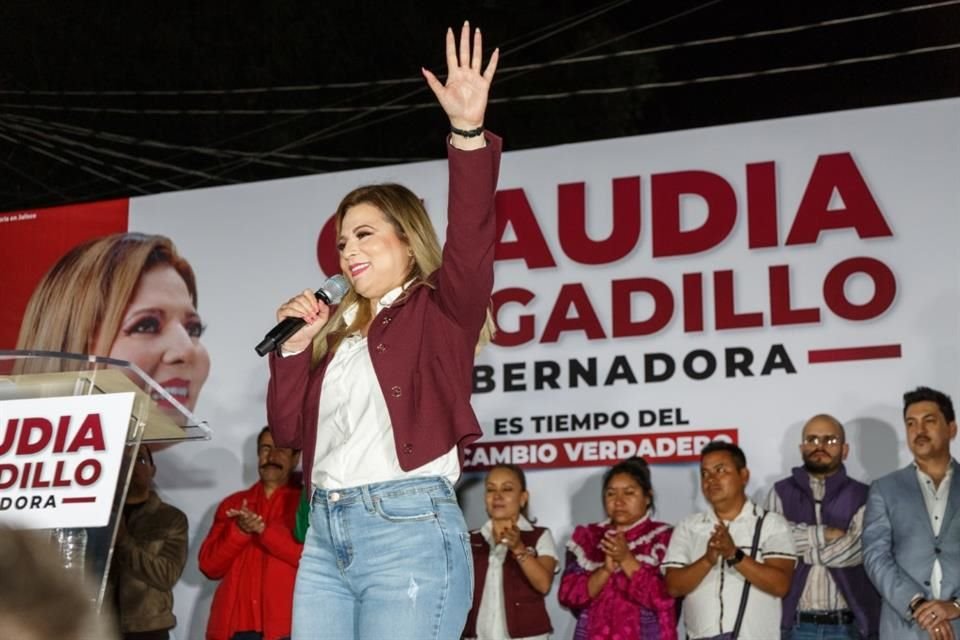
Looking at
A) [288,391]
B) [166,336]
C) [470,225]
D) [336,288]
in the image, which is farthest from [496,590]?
[470,225]

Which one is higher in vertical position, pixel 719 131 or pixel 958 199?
pixel 719 131

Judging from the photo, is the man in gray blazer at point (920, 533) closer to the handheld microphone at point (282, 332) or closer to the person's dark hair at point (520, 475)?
the person's dark hair at point (520, 475)

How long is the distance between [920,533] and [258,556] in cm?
284

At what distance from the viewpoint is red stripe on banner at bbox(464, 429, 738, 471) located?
20.5 feet

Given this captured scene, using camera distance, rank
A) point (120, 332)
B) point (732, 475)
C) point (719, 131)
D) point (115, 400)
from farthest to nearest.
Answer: point (120, 332), point (719, 131), point (732, 475), point (115, 400)

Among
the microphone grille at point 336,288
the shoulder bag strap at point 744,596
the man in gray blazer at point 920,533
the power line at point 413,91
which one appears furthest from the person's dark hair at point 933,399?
the microphone grille at point 336,288

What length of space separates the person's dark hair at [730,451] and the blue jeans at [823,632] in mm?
685

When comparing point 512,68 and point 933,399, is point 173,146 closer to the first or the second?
point 512,68

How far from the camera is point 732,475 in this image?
5.66 m

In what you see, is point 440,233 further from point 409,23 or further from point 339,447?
point 339,447

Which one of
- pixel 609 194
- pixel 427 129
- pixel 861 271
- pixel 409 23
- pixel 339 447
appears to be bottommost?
pixel 339 447

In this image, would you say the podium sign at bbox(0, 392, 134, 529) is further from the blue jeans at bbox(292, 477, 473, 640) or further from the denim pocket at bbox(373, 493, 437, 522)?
Answer: the denim pocket at bbox(373, 493, 437, 522)

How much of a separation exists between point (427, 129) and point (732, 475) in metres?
2.85

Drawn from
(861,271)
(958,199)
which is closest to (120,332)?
(861,271)
